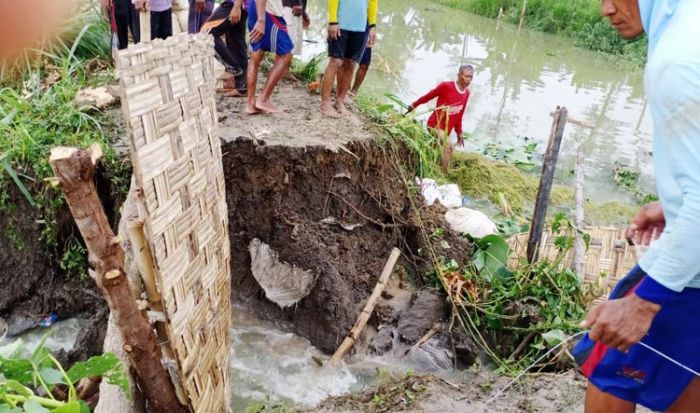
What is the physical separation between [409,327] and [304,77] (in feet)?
8.70

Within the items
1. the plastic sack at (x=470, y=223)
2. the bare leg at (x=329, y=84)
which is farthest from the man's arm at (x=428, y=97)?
the plastic sack at (x=470, y=223)

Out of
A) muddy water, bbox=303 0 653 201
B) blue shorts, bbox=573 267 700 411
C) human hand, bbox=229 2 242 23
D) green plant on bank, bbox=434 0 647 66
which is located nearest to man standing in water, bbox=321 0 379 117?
human hand, bbox=229 2 242 23

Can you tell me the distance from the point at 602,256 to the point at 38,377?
3577mm

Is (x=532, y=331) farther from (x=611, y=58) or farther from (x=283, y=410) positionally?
(x=611, y=58)

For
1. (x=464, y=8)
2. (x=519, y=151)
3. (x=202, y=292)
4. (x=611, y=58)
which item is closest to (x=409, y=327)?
(x=202, y=292)

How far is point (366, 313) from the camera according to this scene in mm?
3801

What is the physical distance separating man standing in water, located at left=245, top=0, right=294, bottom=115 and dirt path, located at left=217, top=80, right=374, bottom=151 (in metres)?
0.14

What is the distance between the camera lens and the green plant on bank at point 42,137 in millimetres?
3311

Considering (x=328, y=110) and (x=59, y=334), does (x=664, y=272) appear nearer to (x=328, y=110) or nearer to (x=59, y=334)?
(x=328, y=110)

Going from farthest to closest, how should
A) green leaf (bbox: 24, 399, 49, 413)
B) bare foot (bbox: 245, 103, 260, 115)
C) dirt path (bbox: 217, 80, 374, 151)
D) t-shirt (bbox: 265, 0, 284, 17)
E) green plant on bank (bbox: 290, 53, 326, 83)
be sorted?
green plant on bank (bbox: 290, 53, 326, 83) → bare foot (bbox: 245, 103, 260, 115) → t-shirt (bbox: 265, 0, 284, 17) → dirt path (bbox: 217, 80, 374, 151) → green leaf (bbox: 24, 399, 49, 413)

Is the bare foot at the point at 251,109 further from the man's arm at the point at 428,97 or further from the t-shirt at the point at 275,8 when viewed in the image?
the man's arm at the point at 428,97

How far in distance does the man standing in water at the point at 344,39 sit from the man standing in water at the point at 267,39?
33cm

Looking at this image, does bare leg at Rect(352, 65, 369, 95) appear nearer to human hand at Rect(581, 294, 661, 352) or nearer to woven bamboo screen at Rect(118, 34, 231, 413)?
woven bamboo screen at Rect(118, 34, 231, 413)

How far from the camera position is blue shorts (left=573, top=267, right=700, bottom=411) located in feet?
5.08
